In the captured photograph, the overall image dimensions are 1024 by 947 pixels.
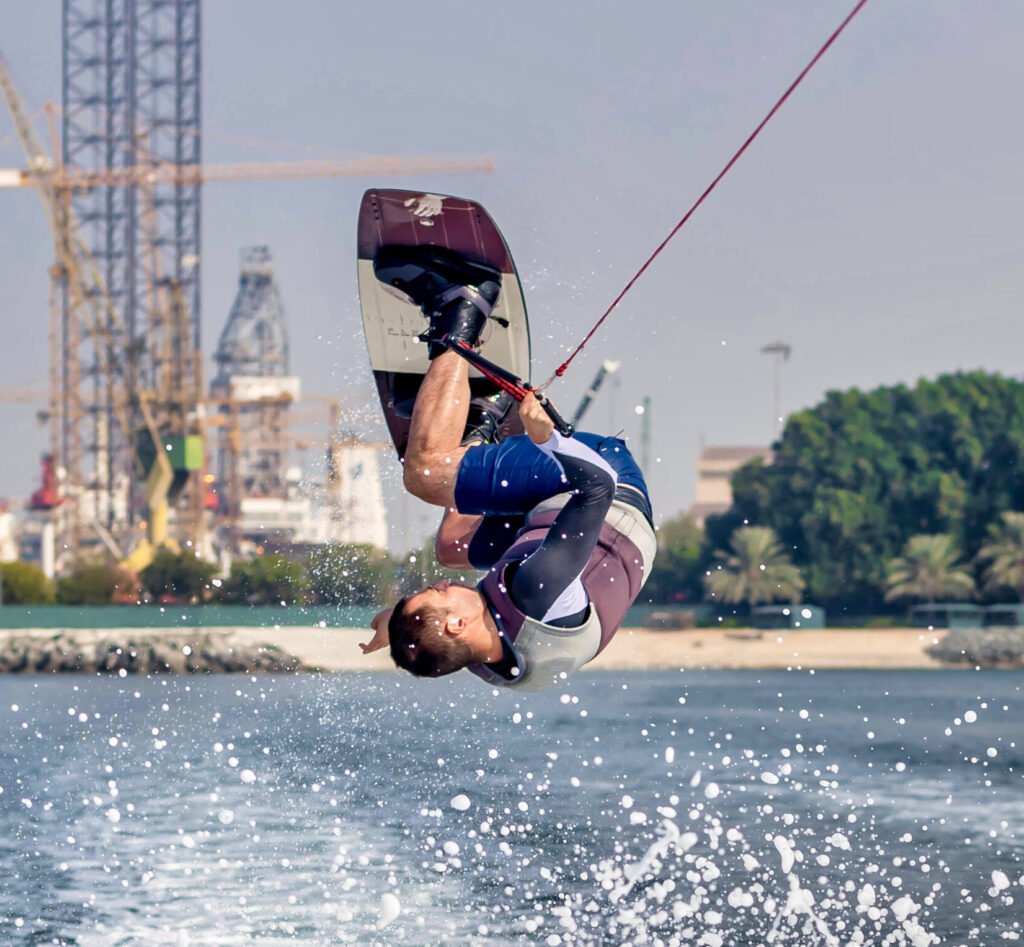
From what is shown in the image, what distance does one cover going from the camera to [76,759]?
21.4 m

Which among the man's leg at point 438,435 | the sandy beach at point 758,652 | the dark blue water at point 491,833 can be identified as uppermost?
the man's leg at point 438,435

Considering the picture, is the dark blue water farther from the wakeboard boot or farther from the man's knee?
the wakeboard boot

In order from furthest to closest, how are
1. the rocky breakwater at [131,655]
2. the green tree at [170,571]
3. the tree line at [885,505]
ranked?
the green tree at [170,571]
the tree line at [885,505]
the rocky breakwater at [131,655]

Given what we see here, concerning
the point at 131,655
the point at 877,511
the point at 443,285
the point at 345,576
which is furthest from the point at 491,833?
the point at 877,511

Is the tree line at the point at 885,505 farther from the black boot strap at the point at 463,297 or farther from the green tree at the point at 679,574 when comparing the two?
the black boot strap at the point at 463,297

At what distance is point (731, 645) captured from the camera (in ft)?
189

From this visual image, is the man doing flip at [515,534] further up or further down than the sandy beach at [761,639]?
further up

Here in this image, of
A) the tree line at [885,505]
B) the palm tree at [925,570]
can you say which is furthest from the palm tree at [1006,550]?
the palm tree at [925,570]

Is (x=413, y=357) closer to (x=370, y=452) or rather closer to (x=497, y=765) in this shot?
(x=370, y=452)

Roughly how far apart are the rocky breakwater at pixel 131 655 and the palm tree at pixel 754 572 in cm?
1360

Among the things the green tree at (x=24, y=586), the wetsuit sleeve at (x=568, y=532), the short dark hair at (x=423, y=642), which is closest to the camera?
the short dark hair at (x=423, y=642)

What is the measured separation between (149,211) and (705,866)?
62228 millimetres

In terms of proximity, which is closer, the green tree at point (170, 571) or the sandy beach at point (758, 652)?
the sandy beach at point (758, 652)

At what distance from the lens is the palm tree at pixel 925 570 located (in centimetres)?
5362
